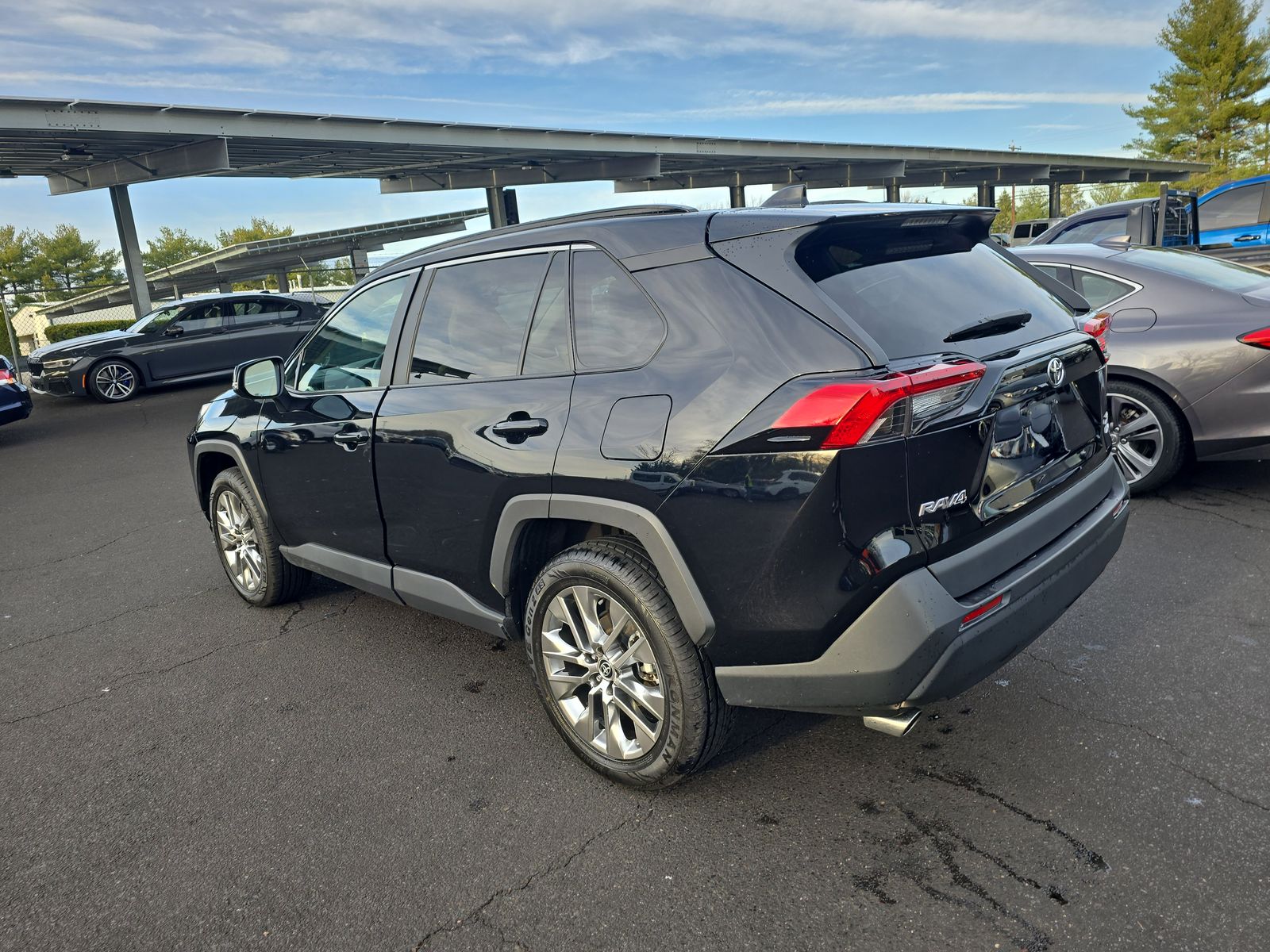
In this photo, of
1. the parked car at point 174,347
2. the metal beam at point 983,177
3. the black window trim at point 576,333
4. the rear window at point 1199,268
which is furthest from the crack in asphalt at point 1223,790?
the metal beam at point 983,177

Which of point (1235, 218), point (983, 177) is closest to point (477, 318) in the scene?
point (1235, 218)

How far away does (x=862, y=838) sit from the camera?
257 cm

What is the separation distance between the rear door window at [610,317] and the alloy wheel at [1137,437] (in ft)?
12.1

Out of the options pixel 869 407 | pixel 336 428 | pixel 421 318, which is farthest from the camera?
pixel 336 428

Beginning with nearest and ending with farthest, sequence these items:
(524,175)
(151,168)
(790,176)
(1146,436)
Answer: (1146,436) < (151,168) < (524,175) < (790,176)

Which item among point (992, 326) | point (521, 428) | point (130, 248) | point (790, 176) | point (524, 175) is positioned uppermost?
point (524, 175)

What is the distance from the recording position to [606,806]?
2834mm

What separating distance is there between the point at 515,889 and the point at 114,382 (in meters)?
14.6

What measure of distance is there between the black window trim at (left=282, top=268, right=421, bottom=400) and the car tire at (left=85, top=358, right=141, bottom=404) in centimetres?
1202

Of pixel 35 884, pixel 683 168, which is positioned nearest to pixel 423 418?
pixel 35 884

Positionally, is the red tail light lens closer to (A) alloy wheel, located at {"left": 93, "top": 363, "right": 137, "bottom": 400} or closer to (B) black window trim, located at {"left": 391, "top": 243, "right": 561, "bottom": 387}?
(B) black window trim, located at {"left": 391, "top": 243, "right": 561, "bottom": 387}

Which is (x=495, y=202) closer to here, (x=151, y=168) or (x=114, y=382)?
(x=151, y=168)

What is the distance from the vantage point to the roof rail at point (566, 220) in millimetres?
2820

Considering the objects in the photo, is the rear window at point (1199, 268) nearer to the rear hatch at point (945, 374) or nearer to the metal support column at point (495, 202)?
the rear hatch at point (945, 374)
